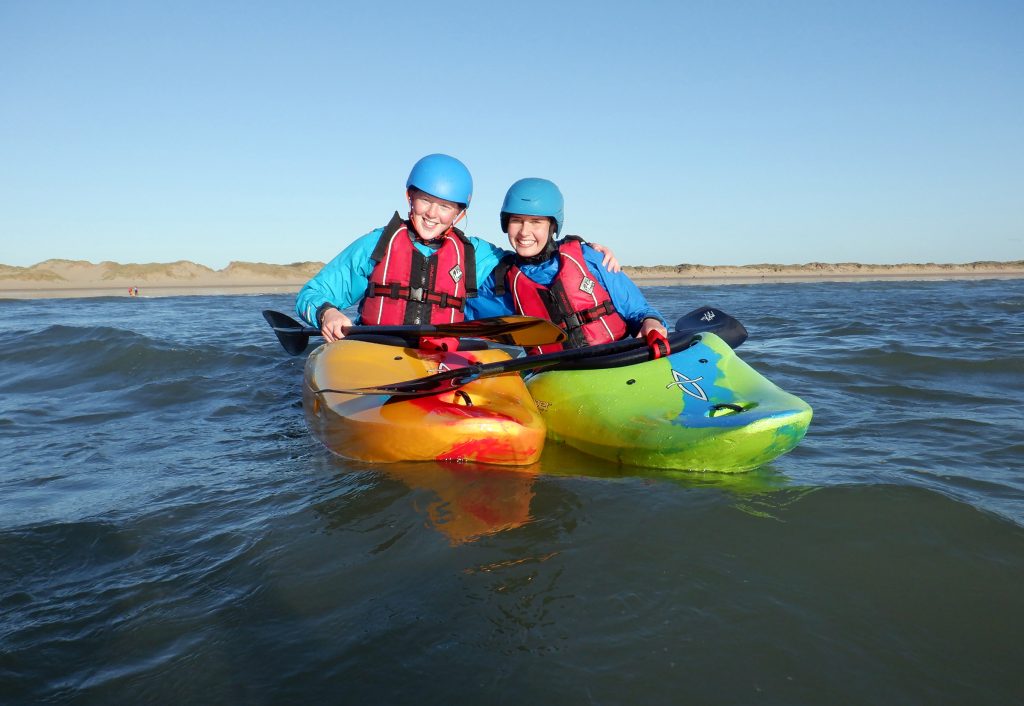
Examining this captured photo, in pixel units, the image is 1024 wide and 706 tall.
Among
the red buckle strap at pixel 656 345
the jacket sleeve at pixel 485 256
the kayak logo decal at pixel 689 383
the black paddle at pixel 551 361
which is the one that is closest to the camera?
the black paddle at pixel 551 361

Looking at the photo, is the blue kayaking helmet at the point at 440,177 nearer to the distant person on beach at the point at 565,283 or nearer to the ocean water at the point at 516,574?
the distant person on beach at the point at 565,283

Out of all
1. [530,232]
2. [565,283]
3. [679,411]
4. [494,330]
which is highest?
[530,232]

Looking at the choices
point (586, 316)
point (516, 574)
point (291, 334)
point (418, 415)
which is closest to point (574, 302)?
point (586, 316)

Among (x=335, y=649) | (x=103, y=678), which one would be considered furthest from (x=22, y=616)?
(x=335, y=649)

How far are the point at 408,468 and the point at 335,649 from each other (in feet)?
5.09

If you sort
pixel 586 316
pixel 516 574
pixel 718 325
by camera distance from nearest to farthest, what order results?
pixel 516 574
pixel 586 316
pixel 718 325

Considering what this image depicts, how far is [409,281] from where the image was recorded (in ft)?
15.5

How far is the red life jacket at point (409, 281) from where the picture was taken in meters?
4.73

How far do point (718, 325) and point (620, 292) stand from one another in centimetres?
85

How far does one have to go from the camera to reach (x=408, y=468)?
347 cm

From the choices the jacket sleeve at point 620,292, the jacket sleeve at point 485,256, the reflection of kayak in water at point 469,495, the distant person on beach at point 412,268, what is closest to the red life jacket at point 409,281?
the distant person on beach at point 412,268

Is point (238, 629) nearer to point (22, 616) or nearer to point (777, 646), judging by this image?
point (22, 616)

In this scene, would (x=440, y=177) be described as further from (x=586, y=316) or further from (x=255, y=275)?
(x=255, y=275)

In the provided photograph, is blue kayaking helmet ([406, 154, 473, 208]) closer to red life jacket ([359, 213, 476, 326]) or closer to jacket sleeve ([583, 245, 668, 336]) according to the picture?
red life jacket ([359, 213, 476, 326])
